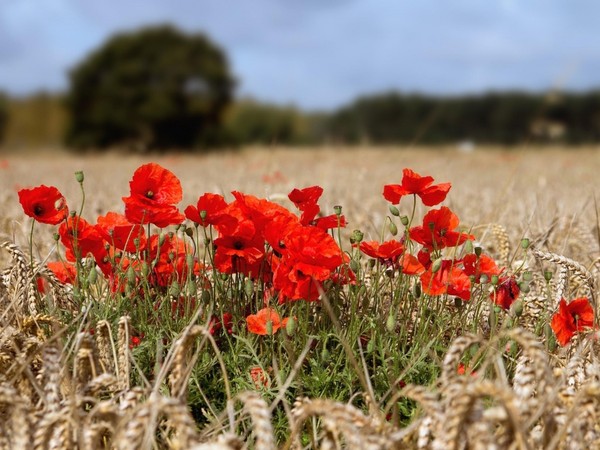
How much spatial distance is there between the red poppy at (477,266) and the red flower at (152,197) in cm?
65

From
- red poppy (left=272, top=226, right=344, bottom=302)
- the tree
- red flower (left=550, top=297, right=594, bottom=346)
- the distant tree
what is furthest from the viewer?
the distant tree

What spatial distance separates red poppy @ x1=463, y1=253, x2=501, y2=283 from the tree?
48.6 ft

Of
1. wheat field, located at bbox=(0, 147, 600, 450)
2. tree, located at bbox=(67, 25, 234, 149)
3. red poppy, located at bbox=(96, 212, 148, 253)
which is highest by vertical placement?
tree, located at bbox=(67, 25, 234, 149)

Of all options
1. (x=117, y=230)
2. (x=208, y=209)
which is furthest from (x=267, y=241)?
(x=117, y=230)

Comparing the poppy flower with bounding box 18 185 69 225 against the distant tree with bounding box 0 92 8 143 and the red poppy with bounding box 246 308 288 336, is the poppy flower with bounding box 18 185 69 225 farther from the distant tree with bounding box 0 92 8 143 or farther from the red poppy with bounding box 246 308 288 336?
the distant tree with bounding box 0 92 8 143

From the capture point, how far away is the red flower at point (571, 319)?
5.06ft

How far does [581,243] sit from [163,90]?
14.5 m

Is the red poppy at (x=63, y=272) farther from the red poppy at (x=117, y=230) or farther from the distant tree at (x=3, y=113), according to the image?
the distant tree at (x=3, y=113)

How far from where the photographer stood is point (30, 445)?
120cm

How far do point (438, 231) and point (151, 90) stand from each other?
1525 cm

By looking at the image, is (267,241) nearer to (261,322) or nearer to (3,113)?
(261,322)

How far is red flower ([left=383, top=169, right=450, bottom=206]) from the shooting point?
156cm

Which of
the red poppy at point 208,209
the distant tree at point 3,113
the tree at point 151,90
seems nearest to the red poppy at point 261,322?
the red poppy at point 208,209

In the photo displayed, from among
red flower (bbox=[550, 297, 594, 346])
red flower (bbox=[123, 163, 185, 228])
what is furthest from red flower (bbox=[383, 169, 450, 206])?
red flower (bbox=[123, 163, 185, 228])
